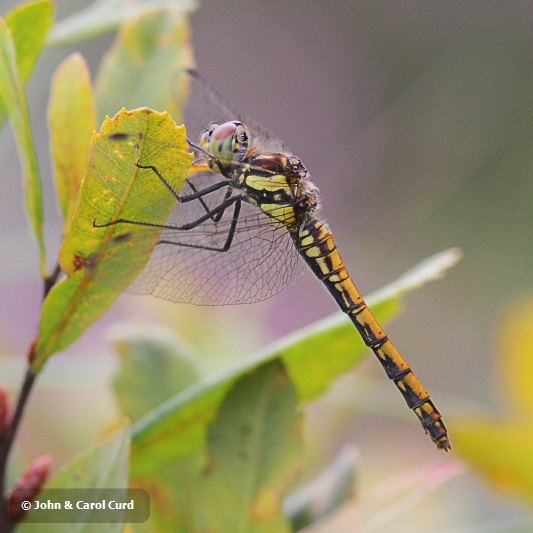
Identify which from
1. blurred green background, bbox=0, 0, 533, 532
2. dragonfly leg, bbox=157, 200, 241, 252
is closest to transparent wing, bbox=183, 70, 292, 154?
dragonfly leg, bbox=157, 200, 241, 252

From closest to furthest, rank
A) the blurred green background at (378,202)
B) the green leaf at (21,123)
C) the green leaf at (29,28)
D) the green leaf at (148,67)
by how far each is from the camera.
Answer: the green leaf at (21,123)
the green leaf at (29,28)
the green leaf at (148,67)
the blurred green background at (378,202)

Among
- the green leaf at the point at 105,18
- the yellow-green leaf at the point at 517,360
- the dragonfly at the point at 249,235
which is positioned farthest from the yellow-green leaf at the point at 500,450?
the green leaf at the point at 105,18

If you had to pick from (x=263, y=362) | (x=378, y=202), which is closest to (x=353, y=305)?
(x=263, y=362)

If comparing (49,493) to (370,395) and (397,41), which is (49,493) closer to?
(370,395)

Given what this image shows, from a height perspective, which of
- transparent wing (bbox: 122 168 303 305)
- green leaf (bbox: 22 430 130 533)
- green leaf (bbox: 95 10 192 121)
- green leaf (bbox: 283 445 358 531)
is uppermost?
green leaf (bbox: 95 10 192 121)

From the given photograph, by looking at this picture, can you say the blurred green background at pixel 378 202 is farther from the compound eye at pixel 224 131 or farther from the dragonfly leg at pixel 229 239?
the compound eye at pixel 224 131

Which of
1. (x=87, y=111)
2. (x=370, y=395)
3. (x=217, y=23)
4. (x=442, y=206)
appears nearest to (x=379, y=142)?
(x=442, y=206)

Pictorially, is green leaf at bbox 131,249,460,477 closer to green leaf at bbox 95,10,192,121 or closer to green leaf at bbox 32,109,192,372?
green leaf at bbox 32,109,192,372
